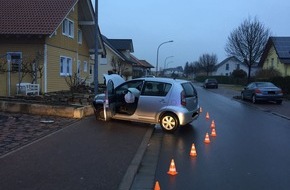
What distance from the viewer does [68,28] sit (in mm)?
29812

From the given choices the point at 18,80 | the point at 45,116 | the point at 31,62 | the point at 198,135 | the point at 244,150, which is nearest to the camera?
the point at 244,150

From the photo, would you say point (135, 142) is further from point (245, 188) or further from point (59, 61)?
point (59, 61)

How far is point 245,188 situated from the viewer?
6.69 m

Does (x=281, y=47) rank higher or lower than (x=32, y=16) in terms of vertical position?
higher

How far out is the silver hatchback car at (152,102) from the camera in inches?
506

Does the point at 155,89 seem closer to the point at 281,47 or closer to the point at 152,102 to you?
the point at 152,102

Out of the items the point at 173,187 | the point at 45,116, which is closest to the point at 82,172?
the point at 173,187

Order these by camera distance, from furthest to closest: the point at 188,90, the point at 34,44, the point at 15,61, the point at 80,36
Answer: the point at 80,36 → the point at 34,44 → the point at 15,61 → the point at 188,90

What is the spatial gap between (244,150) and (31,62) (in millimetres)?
16940

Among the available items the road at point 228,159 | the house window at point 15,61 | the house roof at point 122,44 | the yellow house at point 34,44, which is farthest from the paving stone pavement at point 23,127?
the house roof at point 122,44

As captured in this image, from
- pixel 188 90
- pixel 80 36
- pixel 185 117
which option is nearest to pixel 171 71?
pixel 80 36

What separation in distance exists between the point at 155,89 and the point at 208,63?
117 meters

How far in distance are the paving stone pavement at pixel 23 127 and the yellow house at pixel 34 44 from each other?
294 inches

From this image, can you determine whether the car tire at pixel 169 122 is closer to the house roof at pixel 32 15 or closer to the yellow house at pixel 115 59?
the house roof at pixel 32 15
